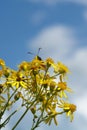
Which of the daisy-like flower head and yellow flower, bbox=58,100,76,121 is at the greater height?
the daisy-like flower head

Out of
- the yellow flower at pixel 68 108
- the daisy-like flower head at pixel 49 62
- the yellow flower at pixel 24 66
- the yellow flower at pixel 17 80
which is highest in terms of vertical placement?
the daisy-like flower head at pixel 49 62

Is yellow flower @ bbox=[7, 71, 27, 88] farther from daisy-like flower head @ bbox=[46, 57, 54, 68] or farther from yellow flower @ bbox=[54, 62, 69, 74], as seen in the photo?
yellow flower @ bbox=[54, 62, 69, 74]

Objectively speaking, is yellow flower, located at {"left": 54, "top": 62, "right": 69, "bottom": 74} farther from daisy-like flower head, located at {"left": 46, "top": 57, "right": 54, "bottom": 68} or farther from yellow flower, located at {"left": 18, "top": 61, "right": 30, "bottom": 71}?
yellow flower, located at {"left": 18, "top": 61, "right": 30, "bottom": 71}

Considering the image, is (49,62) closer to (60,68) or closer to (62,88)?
(60,68)

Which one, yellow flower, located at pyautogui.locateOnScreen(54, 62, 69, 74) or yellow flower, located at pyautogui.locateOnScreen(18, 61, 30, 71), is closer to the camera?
yellow flower, located at pyautogui.locateOnScreen(18, 61, 30, 71)

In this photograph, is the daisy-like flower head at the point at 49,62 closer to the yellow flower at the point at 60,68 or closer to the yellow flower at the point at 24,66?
the yellow flower at the point at 60,68

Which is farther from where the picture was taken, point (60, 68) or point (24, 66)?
point (60, 68)

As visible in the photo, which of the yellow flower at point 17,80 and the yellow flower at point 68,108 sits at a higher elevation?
the yellow flower at point 17,80

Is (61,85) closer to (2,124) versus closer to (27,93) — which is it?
(27,93)

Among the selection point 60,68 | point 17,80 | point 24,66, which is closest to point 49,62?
point 60,68

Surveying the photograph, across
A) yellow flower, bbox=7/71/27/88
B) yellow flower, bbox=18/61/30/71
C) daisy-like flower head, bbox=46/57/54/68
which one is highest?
daisy-like flower head, bbox=46/57/54/68

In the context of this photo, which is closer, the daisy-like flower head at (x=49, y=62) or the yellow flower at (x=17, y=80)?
the yellow flower at (x=17, y=80)

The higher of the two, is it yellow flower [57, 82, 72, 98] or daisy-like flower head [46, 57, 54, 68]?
daisy-like flower head [46, 57, 54, 68]
